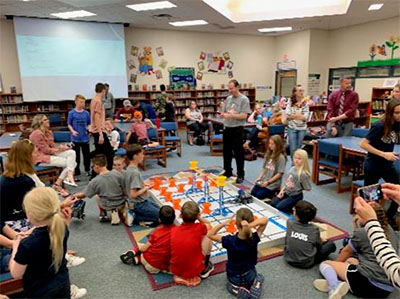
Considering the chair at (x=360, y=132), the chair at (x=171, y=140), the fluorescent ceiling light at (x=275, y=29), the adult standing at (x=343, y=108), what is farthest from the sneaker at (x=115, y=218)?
the fluorescent ceiling light at (x=275, y=29)

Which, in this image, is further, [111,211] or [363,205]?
[111,211]

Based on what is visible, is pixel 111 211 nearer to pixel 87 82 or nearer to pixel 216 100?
pixel 87 82

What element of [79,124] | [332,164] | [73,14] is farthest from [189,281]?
[73,14]

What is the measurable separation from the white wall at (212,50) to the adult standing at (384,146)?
808cm

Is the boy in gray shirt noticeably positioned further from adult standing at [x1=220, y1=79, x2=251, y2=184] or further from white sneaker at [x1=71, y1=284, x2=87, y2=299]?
adult standing at [x1=220, y1=79, x2=251, y2=184]

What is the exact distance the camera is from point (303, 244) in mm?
2453

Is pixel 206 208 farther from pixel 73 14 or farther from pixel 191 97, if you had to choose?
pixel 191 97

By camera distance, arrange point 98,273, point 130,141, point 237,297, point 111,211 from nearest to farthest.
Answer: point 237,297
point 98,273
point 111,211
point 130,141

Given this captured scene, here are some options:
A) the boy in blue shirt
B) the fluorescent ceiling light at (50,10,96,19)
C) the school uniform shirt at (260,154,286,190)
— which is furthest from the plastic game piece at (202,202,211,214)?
the fluorescent ceiling light at (50,10,96,19)

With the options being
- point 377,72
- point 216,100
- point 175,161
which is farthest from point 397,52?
point 175,161

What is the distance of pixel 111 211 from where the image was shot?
133 inches

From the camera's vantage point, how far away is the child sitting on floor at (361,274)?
2.03 m

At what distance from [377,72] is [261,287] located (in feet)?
28.7

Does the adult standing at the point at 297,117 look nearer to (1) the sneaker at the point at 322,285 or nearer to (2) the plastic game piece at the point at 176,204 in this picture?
(2) the plastic game piece at the point at 176,204
